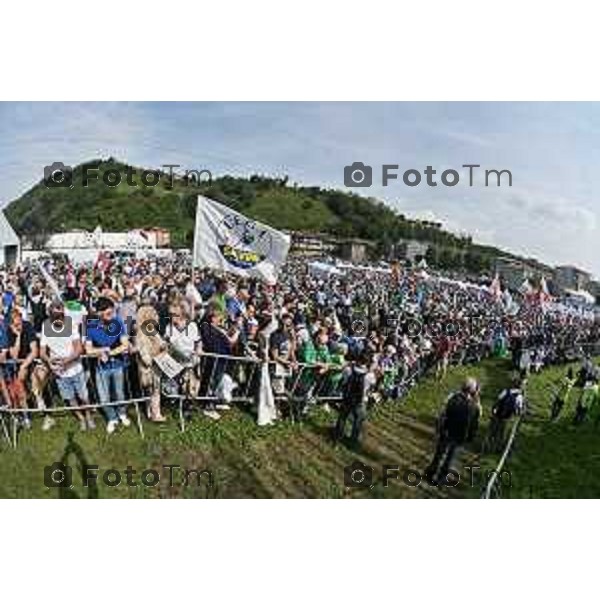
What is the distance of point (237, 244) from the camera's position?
27.8 feet

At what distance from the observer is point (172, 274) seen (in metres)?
8.34
